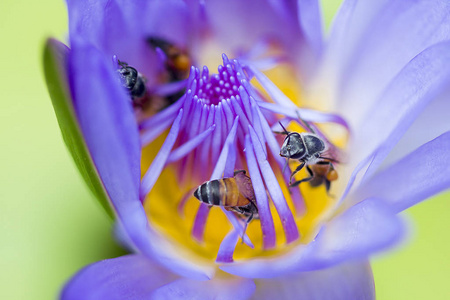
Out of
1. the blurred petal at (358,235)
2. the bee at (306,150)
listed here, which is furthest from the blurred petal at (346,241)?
the bee at (306,150)

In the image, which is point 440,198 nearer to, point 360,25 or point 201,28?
point 360,25

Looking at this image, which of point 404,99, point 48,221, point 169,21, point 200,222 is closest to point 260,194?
point 200,222

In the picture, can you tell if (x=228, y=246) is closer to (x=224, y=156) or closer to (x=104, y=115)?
(x=224, y=156)

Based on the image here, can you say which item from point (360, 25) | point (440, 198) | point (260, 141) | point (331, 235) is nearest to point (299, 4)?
point (360, 25)

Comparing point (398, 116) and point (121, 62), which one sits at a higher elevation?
point (121, 62)

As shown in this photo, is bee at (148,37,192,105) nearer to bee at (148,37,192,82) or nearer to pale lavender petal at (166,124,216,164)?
bee at (148,37,192,82)

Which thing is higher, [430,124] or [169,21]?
[169,21]

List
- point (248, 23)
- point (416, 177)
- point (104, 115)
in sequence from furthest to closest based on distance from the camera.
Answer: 1. point (248, 23)
2. point (416, 177)
3. point (104, 115)
